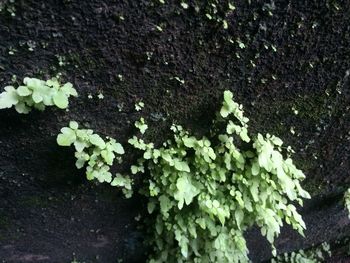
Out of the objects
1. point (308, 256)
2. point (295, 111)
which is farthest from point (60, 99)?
point (308, 256)

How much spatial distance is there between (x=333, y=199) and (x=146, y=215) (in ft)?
5.72

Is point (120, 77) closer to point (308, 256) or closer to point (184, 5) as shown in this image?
point (184, 5)

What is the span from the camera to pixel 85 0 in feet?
5.13

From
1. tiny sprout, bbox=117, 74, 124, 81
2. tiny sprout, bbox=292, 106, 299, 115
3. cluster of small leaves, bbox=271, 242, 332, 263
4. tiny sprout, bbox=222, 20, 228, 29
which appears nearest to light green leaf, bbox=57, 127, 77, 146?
tiny sprout, bbox=117, 74, 124, 81

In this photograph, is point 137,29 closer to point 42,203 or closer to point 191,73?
point 191,73

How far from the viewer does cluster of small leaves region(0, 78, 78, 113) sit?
5.03 ft

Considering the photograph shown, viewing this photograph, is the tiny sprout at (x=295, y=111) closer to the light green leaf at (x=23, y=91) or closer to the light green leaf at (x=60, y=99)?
the light green leaf at (x=60, y=99)

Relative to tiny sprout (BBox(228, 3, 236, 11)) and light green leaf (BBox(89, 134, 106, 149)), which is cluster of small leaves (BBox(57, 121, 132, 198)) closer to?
light green leaf (BBox(89, 134, 106, 149))

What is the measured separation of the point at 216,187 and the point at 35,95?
48.2 inches

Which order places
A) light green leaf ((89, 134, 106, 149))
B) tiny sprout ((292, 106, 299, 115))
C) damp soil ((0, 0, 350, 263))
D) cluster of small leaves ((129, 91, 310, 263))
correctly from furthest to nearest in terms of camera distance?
tiny sprout ((292, 106, 299, 115)) → cluster of small leaves ((129, 91, 310, 263)) → light green leaf ((89, 134, 106, 149)) → damp soil ((0, 0, 350, 263))

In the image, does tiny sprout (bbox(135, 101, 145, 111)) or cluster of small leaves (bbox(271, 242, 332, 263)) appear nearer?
tiny sprout (bbox(135, 101, 145, 111))

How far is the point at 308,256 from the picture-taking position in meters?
3.49

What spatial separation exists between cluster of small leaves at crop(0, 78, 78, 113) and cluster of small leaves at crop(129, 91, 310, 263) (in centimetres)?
55

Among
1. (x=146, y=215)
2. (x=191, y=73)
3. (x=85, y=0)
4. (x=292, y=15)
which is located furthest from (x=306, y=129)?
(x=85, y=0)
